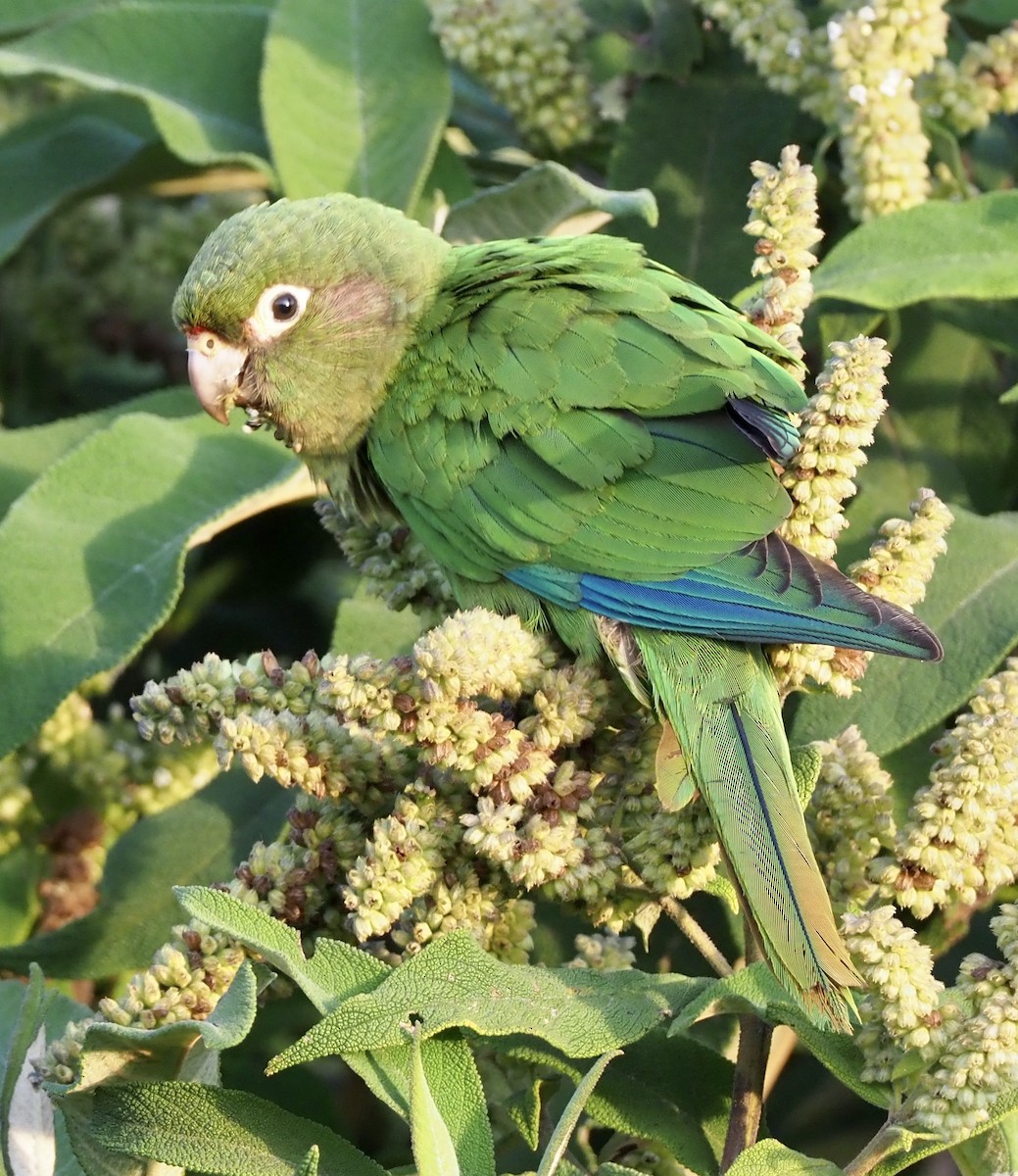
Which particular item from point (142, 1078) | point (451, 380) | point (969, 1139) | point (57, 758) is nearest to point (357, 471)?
point (451, 380)

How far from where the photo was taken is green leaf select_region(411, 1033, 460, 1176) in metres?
1.21

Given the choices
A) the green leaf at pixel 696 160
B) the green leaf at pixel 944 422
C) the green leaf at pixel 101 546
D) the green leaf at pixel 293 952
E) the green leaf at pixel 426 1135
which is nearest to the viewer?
the green leaf at pixel 426 1135

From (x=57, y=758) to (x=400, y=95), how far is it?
1246 mm

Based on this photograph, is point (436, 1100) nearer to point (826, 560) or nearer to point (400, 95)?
point (826, 560)

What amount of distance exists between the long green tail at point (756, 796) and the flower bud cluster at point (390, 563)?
0.29 metres

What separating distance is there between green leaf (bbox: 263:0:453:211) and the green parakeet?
0.82 ft

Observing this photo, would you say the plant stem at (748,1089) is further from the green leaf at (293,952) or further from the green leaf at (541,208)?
the green leaf at (541,208)

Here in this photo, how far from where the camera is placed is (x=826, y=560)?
1745 mm

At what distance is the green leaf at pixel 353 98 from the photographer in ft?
8.20

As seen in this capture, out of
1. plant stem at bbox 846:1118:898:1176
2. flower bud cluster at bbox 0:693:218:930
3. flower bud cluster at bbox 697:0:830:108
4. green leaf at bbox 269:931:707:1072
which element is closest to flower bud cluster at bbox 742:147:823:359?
flower bud cluster at bbox 697:0:830:108

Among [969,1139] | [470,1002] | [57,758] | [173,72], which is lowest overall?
[57,758]

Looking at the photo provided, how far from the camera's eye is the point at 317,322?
226 centimetres

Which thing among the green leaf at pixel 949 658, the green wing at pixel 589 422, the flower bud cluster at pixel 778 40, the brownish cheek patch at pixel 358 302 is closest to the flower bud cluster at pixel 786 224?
the green wing at pixel 589 422

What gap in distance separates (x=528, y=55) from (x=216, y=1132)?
1774 mm
